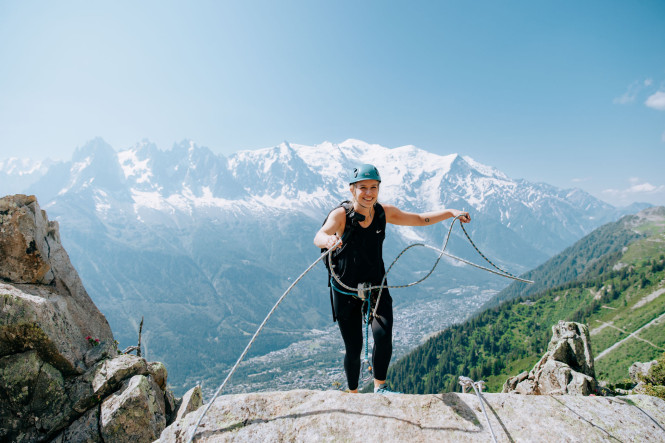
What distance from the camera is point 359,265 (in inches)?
280

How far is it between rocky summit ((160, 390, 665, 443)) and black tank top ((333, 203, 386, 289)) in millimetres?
2357

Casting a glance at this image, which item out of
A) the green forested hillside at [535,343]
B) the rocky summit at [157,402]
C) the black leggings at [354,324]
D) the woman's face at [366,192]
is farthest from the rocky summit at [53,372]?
the green forested hillside at [535,343]

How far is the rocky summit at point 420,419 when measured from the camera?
4.78m

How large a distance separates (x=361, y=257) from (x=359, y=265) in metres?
0.19

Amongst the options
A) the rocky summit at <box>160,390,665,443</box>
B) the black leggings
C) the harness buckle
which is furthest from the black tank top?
the rocky summit at <box>160,390,665,443</box>

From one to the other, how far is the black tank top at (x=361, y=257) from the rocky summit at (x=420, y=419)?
2357 millimetres

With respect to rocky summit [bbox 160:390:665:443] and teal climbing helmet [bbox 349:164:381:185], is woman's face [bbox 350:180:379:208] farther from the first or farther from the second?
rocky summit [bbox 160:390:665:443]

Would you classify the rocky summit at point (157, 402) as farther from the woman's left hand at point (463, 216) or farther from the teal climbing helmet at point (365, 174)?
the teal climbing helmet at point (365, 174)

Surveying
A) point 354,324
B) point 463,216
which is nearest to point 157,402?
point 354,324

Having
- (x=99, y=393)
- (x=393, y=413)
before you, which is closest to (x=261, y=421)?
(x=393, y=413)

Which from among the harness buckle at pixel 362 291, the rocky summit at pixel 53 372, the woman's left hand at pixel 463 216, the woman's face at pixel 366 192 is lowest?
the rocky summit at pixel 53 372

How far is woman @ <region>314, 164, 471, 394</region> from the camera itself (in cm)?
683

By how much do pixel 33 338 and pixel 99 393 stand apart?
2.69 m

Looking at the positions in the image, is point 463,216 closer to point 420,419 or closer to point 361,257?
point 361,257
